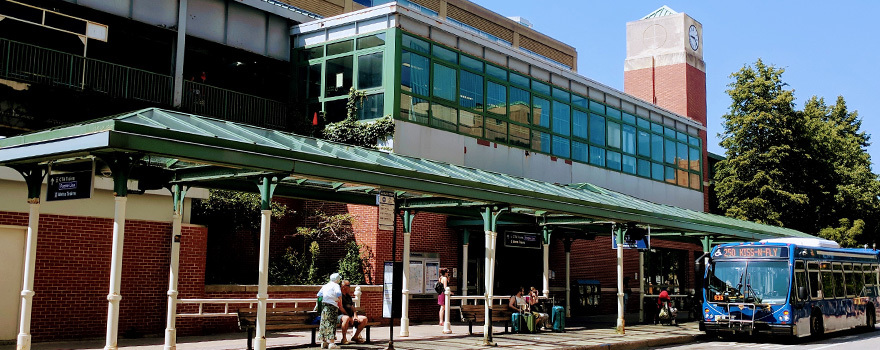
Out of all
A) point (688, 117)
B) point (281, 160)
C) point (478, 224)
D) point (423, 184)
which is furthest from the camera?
point (688, 117)

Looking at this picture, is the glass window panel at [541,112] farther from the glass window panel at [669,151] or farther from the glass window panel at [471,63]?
the glass window panel at [669,151]

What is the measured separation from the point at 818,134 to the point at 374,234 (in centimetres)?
3007

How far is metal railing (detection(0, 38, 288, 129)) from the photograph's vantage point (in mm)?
20281

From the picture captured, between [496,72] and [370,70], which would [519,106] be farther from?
[370,70]

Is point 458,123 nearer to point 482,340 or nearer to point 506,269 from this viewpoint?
point 506,269

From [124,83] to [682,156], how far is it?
84.1ft

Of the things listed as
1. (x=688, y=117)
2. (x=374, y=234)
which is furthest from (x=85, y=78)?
(x=688, y=117)

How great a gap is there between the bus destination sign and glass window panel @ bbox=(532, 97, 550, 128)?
8926 mm

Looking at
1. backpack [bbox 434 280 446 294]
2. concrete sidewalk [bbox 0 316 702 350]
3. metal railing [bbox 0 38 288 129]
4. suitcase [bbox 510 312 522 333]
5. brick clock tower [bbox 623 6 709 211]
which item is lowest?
concrete sidewalk [bbox 0 316 702 350]

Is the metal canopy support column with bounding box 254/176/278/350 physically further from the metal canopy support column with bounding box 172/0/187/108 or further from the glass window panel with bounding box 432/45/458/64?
the glass window panel with bounding box 432/45/458/64

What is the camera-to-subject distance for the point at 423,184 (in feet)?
49.7

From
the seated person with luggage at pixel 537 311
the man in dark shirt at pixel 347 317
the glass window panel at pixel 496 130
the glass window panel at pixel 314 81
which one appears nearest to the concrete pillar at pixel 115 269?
the man in dark shirt at pixel 347 317

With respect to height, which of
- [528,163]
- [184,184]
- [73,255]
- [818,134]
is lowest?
[73,255]

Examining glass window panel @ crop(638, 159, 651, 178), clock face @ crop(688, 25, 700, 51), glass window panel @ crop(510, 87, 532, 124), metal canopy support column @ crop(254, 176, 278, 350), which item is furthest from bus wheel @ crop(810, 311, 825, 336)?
clock face @ crop(688, 25, 700, 51)
